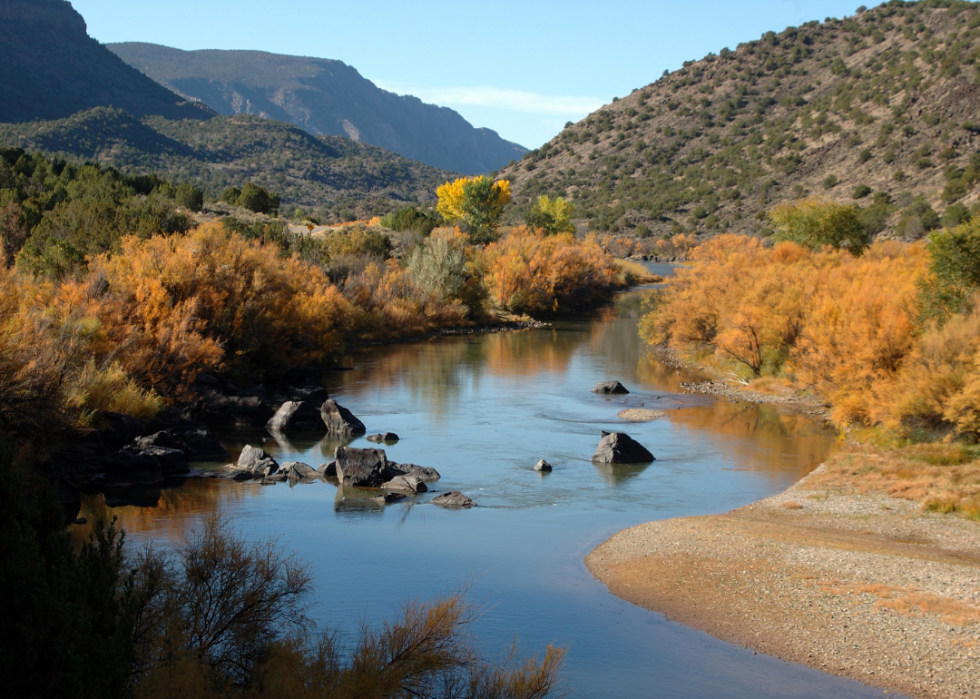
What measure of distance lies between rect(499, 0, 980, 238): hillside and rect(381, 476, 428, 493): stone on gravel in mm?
51671

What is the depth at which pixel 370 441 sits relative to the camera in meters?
25.6

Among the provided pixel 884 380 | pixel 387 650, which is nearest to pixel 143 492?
pixel 387 650

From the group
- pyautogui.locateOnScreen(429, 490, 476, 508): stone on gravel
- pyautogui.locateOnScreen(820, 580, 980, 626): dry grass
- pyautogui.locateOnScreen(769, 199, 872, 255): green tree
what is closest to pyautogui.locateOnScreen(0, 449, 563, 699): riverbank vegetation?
pyautogui.locateOnScreen(820, 580, 980, 626): dry grass

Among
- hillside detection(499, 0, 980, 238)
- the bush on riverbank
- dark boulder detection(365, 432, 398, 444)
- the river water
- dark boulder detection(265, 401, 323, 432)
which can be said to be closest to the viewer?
the river water

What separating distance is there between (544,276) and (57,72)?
71967mm

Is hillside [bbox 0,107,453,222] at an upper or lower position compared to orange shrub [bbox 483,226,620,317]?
upper

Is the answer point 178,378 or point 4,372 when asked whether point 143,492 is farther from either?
point 178,378

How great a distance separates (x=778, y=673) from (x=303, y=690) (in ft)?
21.1

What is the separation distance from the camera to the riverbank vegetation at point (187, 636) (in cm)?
655

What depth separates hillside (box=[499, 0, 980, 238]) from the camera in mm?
75812

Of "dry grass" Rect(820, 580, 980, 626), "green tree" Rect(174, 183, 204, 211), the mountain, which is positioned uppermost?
the mountain

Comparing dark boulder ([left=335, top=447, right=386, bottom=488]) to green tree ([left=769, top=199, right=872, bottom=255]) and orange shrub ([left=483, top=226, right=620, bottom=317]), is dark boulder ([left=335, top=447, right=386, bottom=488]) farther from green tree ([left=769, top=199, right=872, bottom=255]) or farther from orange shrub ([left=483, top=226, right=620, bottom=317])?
orange shrub ([left=483, top=226, right=620, bottom=317])

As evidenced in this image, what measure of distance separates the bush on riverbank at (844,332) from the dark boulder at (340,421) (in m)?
14.1

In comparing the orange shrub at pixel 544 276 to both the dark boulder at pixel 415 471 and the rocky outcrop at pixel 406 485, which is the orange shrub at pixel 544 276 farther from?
the rocky outcrop at pixel 406 485
